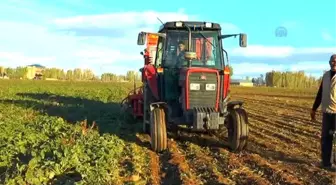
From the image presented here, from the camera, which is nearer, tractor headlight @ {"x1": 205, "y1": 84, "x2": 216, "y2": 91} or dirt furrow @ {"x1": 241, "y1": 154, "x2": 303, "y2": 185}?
dirt furrow @ {"x1": 241, "y1": 154, "x2": 303, "y2": 185}

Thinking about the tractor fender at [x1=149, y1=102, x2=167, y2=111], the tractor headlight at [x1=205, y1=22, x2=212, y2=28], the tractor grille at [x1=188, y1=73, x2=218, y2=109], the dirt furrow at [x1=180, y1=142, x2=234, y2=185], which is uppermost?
the tractor headlight at [x1=205, y1=22, x2=212, y2=28]

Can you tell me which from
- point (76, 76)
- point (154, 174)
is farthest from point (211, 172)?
point (76, 76)

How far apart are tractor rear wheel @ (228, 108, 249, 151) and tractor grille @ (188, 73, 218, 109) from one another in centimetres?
55

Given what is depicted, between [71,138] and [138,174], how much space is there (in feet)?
8.20

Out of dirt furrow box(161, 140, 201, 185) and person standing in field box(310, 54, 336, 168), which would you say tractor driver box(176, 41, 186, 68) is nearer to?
dirt furrow box(161, 140, 201, 185)

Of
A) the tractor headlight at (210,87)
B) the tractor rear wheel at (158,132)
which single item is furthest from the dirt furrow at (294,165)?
the tractor rear wheel at (158,132)

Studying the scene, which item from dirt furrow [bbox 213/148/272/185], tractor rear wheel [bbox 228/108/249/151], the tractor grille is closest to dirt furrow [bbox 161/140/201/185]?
dirt furrow [bbox 213/148/272/185]

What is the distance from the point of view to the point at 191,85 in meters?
10.1

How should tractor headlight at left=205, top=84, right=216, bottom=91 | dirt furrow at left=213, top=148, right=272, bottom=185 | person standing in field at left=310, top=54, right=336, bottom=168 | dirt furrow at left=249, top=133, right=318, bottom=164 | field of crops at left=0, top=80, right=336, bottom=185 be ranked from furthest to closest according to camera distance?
tractor headlight at left=205, top=84, right=216, bottom=91 → dirt furrow at left=249, top=133, right=318, bottom=164 → person standing in field at left=310, top=54, right=336, bottom=168 → dirt furrow at left=213, top=148, right=272, bottom=185 → field of crops at left=0, top=80, right=336, bottom=185

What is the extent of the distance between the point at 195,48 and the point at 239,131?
2070 mm

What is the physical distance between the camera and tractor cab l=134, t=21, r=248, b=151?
33.0 feet

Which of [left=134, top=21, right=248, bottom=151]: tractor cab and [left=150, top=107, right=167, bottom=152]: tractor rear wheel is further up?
[left=134, top=21, right=248, bottom=151]: tractor cab

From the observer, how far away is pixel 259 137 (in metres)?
12.2

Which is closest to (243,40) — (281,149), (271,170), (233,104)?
(233,104)
